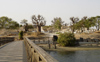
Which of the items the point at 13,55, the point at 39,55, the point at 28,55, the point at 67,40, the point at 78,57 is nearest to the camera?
the point at 39,55

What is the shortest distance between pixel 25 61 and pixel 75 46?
18.8m

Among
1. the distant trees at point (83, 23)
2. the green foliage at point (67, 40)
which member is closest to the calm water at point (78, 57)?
the green foliage at point (67, 40)

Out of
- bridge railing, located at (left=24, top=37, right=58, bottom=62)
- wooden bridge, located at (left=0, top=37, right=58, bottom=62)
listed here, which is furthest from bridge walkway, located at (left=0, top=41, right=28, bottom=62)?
bridge railing, located at (left=24, top=37, right=58, bottom=62)

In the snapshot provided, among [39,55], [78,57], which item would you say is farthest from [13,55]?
[78,57]

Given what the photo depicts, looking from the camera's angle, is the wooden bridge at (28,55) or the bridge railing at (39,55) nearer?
the bridge railing at (39,55)

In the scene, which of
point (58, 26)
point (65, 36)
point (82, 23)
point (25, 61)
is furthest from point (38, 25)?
point (25, 61)

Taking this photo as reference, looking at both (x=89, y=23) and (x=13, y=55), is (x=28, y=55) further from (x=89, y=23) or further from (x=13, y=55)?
(x=89, y=23)

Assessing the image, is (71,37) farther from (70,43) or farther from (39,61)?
(39,61)

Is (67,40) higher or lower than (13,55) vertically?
higher

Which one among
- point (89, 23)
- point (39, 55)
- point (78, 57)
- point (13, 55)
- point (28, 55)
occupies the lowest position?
point (78, 57)

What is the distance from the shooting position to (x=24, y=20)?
8631 cm

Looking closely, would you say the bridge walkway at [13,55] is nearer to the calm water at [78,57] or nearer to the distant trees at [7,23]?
the calm water at [78,57]

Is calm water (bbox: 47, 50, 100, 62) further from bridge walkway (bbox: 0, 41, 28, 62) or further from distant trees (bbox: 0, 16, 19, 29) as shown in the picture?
distant trees (bbox: 0, 16, 19, 29)

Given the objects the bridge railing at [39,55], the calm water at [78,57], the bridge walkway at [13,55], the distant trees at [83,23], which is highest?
the distant trees at [83,23]
